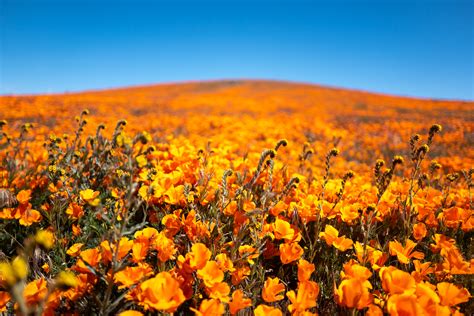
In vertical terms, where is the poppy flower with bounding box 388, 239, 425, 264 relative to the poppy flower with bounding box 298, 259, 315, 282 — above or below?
above

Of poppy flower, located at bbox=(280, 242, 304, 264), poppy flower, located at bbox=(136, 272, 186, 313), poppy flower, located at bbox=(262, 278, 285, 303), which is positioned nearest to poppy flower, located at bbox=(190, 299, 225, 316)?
poppy flower, located at bbox=(136, 272, 186, 313)

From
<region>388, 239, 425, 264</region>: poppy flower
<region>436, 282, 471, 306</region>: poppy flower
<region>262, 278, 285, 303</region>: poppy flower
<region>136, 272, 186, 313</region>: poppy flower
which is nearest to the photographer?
<region>136, 272, 186, 313</region>: poppy flower

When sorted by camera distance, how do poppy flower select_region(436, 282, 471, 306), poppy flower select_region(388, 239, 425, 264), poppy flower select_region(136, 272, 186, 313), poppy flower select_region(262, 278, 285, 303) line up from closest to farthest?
poppy flower select_region(136, 272, 186, 313) → poppy flower select_region(436, 282, 471, 306) → poppy flower select_region(262, 278, 285, 303) → poppy flower select_region(388, 239, 425, 264)

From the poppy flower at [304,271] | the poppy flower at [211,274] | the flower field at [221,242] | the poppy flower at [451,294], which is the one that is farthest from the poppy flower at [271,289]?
the poppy flower at [451,294]

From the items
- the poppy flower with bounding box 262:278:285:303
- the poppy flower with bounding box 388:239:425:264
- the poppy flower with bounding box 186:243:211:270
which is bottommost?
the poppy flower with bounding box 262:278:285:303

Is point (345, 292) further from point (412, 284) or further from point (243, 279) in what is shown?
point (243, 279)

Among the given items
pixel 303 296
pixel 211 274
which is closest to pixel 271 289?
pixel 303 296

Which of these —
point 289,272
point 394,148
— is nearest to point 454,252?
point 289,272

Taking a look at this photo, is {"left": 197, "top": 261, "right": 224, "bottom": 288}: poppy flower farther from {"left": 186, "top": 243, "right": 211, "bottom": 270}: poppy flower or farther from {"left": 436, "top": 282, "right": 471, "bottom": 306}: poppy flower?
{"left": 436, "top": 282, "right": 471, "bottom": 306}: poppy flower

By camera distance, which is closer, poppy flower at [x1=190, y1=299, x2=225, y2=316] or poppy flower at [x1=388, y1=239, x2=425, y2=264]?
poppy flower at [x1=190, y1=299, x2=225, y2=316]

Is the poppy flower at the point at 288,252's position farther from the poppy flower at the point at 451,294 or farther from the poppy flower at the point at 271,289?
the poppy flower at the point at 451,294

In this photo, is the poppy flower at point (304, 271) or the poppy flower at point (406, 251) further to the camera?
the poppy flower at point (406, 251)

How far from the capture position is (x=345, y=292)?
1.49 m

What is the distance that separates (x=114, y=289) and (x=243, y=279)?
749 mm
